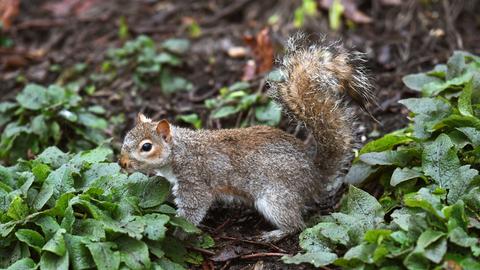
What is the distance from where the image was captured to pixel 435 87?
4.93 metres

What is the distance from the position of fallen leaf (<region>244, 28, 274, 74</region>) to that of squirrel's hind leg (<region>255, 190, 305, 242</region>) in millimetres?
2159

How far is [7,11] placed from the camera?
7.81 m

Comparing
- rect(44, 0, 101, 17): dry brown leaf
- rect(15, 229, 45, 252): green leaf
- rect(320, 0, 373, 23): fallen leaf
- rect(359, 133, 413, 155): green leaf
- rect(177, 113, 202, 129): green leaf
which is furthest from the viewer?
rect(44, 0, 101, 17): dry brown leaf

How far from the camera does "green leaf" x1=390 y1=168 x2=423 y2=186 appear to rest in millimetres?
Result: 4070

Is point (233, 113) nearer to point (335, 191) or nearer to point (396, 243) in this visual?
point (335, 191)

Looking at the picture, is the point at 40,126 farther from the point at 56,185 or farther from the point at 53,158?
the point at 56,185

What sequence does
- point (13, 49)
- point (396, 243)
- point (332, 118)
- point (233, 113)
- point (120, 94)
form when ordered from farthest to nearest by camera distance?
point (13, 49)
point (120, 94)
point (233, 113)
point (332, 118)
point (396, 243)

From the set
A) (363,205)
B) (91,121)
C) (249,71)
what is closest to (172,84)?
(249,71)

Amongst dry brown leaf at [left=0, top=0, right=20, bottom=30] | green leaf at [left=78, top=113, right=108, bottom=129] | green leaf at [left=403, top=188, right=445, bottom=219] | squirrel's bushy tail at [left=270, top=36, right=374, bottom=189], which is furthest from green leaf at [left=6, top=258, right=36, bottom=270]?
dry brown leaf at [left=0, top=0, right=20, bottom=30]

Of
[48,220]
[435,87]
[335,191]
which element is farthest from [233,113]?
[48,220]

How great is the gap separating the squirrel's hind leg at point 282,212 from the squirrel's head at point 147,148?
0.69m

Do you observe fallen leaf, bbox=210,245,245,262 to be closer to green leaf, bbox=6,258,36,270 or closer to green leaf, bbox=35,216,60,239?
green leaf, bbox=35,216,60,239

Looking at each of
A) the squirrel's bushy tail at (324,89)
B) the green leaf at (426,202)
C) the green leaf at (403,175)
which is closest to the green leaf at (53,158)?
the squirrel's bushy tail at (324,89)

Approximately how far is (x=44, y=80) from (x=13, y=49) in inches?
39.6
